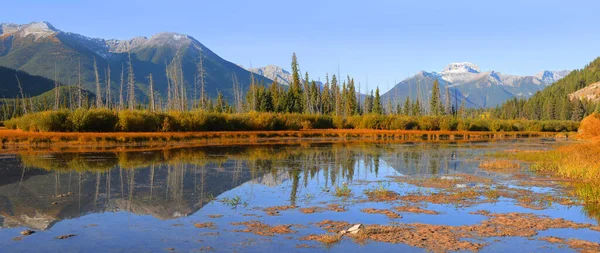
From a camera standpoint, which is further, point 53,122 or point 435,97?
point 435,97

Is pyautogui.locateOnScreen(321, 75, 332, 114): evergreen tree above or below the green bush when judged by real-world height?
above

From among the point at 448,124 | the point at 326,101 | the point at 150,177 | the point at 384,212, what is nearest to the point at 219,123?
the point at 448,124

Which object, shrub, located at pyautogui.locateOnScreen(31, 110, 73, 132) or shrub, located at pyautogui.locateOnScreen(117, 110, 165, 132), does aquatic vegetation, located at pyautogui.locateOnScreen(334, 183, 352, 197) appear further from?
shrub, located at pyautogui.locateOnScreen(31, 110, 73, 132)

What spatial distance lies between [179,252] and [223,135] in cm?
4257

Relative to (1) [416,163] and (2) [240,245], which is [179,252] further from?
(1) [416,163]

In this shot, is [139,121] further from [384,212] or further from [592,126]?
[592,126]

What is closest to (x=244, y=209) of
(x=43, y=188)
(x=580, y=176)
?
(x=43, y=188)

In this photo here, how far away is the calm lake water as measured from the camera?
32.6 feet

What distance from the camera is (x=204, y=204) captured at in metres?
14.3

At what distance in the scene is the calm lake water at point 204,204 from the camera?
9.93 meters

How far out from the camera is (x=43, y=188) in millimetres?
17047

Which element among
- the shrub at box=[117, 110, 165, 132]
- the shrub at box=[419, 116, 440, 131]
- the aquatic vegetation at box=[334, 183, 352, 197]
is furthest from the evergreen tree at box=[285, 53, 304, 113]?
the aquatic vegetation at box=[334, 183, 352, 197]

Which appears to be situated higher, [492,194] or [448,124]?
[448,124]

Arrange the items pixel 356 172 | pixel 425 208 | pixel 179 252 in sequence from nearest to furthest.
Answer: pixel 179 252, pixel 425 208, pixel 356 172
